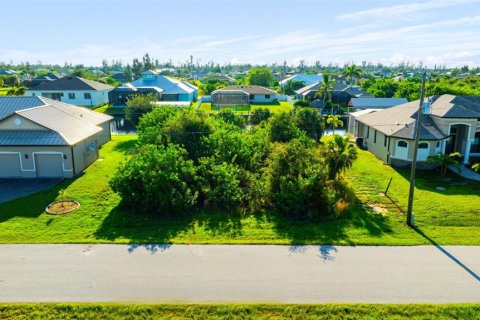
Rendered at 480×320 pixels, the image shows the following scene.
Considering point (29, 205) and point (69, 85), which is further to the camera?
point (69, 85)

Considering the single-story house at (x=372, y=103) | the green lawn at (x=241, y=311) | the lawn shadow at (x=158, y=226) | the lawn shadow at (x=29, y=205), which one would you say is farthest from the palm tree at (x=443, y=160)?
the single-story house at (x=372, y=103)

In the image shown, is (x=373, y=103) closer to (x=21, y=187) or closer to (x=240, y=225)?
(x=240, y=225)

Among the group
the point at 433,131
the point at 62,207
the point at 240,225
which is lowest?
the point at 240,225

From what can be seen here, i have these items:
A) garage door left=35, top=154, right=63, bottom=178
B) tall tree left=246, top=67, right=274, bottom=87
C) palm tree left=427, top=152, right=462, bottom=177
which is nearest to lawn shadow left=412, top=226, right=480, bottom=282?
palm tree left=427, top=152, right=462, bottom=177

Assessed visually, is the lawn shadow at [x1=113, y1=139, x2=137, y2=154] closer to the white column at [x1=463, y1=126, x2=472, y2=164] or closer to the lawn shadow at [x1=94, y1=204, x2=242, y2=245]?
the lawn shadow at [x1=94, y1=204, x2=242, y2=245]

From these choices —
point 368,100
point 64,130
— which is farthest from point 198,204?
point 368,100

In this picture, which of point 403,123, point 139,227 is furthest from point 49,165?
point 403,123
